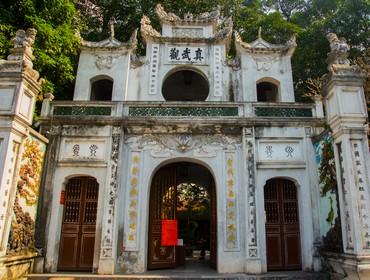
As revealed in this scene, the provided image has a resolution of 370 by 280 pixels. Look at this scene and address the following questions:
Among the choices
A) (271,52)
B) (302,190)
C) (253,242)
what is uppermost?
(271,52)

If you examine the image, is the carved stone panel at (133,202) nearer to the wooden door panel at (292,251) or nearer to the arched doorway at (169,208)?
the arched doorway at (169,208)

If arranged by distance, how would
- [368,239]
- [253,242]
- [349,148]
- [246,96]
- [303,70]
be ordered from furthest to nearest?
[303,70], [246,96], [253,242], [349,148], [368,239]

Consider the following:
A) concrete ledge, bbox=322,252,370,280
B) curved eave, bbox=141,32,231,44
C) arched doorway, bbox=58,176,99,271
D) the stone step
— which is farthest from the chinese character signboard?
concrete ledge, bbox=322,252,370,280

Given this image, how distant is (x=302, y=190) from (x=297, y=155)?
1.07 metres

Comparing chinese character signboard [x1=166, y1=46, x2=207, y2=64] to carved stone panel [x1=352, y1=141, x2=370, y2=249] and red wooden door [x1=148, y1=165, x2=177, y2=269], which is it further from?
carved stone panel [x1=352, y1=141, x2=370, y2=249]

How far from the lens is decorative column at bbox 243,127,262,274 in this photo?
956 cm

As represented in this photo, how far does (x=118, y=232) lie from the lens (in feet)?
32.6

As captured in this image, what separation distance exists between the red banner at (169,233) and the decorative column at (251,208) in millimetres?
2338

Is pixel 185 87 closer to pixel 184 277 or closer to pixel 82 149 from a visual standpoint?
pixel 82 149

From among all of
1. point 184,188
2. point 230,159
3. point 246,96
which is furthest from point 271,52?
point 184,188

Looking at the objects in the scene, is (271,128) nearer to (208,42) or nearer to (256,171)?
(256,171)

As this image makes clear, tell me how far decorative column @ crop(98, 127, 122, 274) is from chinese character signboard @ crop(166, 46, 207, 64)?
4.34 m

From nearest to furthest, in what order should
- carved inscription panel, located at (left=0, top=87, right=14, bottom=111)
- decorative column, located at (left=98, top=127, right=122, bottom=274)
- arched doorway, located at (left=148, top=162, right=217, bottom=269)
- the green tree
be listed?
carved inscription panel, located at (left=0, top=87, right=14, bottom=111) < decorative column, located at (left=98, top=127, right=122, bottom=274) < arched doorway, located at (left=148, top=162, right=217, bottom=269) < the green tree

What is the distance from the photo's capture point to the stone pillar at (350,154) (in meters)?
7.47
